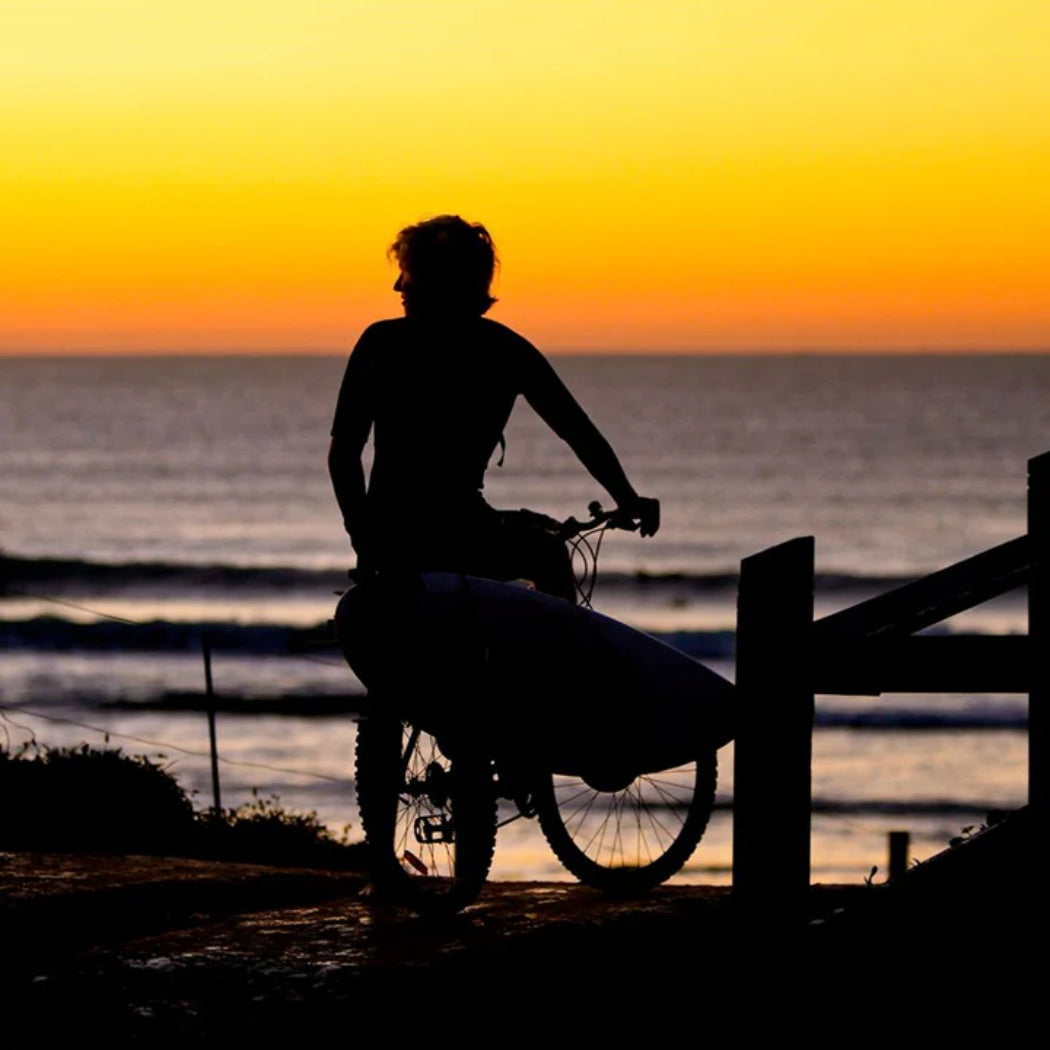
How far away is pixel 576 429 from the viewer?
6180 millimetres

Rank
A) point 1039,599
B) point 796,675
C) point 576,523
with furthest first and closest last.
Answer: point 576,523 < point 1039,599 < point 796,675

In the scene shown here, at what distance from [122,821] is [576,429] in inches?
205

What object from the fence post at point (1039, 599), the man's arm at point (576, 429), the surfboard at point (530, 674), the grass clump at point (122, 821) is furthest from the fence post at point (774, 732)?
the grass clump at point (122, 821)

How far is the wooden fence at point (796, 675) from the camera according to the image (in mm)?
4660

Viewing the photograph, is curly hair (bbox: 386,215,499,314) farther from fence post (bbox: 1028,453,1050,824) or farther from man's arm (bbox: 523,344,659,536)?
fence post (bbox: 1028,453,1050,824)

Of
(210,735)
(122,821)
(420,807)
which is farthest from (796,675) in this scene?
(210,735)

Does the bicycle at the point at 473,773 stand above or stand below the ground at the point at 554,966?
above

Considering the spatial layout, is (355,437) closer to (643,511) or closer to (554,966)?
(643,511)

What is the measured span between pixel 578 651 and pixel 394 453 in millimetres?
850

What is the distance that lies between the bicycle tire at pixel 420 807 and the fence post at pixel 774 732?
5.04ft

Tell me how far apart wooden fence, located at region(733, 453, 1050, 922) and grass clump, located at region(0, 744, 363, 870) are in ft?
19.1

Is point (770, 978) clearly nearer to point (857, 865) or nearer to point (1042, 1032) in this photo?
point (1042, 1032)

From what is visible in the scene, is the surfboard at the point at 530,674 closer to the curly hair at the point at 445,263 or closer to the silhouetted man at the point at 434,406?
the silhouetted man at the point at 434,406

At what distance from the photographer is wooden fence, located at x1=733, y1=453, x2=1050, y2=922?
4.66m
